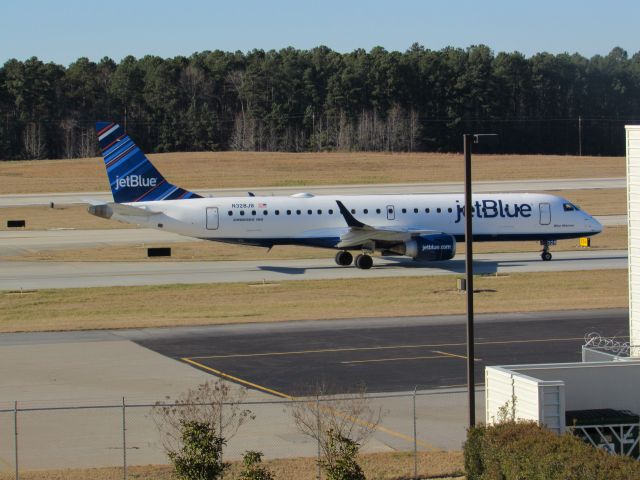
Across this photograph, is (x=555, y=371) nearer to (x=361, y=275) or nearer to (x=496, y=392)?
(x=496, y=392)

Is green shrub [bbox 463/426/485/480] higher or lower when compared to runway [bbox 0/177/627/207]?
lower

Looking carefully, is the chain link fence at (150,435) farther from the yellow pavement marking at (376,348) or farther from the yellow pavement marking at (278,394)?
the yellow pavement marking at (376,348)

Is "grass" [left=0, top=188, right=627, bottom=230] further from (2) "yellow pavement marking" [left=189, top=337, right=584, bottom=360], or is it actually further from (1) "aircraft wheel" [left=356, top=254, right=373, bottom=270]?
(2) "yellow pavement marking" [left=189, top=337, right=584, bottom=360]

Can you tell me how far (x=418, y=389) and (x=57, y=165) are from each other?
12078 centimetres

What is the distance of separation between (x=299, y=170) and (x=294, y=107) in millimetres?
45166

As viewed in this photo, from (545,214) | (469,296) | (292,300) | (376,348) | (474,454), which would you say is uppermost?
(545,214)

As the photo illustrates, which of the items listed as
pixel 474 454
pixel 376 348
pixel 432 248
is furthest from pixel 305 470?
pixel 432 248

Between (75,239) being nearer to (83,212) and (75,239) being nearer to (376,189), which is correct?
(83,212)

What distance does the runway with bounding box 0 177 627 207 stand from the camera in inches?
4291

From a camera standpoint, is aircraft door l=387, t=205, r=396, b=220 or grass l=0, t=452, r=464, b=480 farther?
aircraft door l=387, t=205, r=396, b=220

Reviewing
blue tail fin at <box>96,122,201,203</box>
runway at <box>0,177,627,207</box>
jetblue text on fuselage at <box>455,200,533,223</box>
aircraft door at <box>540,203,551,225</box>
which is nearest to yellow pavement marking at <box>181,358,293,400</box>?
blue tail fin at <box>96,122,201,203</box>

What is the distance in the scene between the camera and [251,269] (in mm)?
57500

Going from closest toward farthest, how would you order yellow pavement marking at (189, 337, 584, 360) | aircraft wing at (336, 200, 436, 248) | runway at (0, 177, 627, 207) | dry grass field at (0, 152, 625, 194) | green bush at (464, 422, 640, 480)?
green bush at (464, 422, 640, 480) → yellow pavement marking at (189, 337, 584, 360) → aircraft wing at (336, 200, 436, 248) → runway at (0, 177, 627, 207) → dry grass field at (0, 152, 625, 194)

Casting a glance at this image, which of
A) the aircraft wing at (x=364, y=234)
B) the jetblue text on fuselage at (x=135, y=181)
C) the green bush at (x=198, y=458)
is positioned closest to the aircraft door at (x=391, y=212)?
the aircraft wing at (x=364, y=234)
